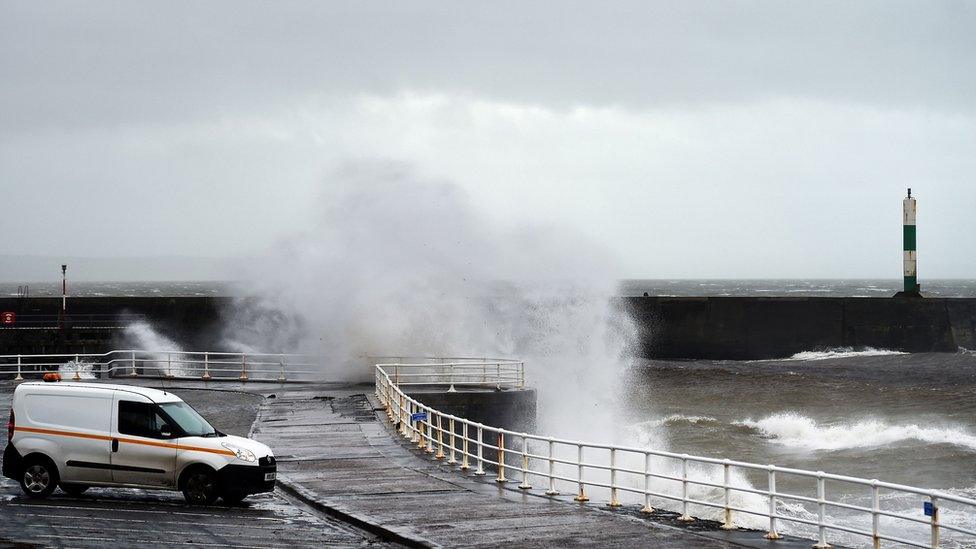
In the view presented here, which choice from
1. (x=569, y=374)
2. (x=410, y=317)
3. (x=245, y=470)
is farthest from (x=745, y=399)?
(x=245, y=470)

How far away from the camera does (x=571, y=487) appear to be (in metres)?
28.3

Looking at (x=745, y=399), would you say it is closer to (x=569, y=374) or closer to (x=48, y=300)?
(x=569, y=374)

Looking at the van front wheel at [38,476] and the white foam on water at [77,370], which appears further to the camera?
the white foam on water at [77,370]

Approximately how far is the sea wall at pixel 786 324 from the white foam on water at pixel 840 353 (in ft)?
0.98

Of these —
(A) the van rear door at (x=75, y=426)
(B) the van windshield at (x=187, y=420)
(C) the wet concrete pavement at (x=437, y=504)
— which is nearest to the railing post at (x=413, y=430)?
(C) the wet concrete pavement at (x=437, y=504)

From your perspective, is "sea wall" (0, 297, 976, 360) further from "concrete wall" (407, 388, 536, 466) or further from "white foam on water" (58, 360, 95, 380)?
"concrete wall" (407, 388, 536, 466)

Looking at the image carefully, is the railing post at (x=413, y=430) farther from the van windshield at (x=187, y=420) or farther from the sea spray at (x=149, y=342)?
the sea spray at (x=149, y=342)

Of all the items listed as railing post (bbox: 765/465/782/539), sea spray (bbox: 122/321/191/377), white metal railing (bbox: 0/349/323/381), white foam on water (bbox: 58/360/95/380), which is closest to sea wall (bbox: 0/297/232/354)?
sea spray (bbox: 122/321/191/377)

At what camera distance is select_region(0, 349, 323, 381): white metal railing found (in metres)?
36.2

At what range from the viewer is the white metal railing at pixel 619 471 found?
1366 cm

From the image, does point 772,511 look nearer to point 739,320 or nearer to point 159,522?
point 159,522

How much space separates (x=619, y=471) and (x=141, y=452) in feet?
30.1

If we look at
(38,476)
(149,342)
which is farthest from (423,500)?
(149,342)

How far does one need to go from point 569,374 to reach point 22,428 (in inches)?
1172
